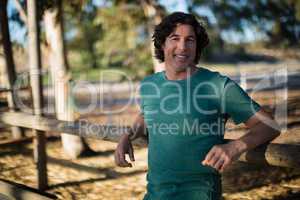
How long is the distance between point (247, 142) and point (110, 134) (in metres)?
2.11

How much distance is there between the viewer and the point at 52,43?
7297 mm

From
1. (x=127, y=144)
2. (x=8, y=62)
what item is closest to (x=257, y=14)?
(x=8, y=62)

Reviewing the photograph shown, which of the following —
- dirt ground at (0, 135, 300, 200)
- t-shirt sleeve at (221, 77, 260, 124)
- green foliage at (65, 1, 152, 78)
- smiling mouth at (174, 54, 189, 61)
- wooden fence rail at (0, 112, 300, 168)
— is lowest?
dirt ground at (0, 135, 300, 200)

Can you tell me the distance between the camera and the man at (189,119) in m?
1.71

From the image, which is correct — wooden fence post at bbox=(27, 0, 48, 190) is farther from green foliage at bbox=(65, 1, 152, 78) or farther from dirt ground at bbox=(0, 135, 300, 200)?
green foliage at bbox=(65, 1, 152, 78)

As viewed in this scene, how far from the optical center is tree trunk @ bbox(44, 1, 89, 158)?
7273 mm

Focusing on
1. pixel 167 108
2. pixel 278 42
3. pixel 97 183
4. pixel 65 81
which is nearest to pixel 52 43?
pixel 65 81

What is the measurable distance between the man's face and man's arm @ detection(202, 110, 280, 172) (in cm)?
41

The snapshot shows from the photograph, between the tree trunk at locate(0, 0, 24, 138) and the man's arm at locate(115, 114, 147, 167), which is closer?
the man's arm at locate(115, 114, 147, 167)

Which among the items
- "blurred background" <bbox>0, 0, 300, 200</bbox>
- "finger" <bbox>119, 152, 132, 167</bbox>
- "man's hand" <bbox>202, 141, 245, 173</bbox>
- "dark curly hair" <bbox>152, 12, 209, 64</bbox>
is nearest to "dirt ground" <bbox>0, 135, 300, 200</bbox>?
"blurred background" <bbox>0, 0, 300, 200</bbox>

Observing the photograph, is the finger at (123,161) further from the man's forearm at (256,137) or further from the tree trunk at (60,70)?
the tree trunk at (60,70)

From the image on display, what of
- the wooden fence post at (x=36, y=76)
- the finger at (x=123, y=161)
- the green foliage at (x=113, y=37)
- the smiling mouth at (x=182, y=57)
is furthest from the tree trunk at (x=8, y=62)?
the smiling mouth at (x=182, y=57)

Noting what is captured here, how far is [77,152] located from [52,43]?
2063 mm

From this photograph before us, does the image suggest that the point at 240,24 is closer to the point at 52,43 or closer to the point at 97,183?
the point at 52,43
